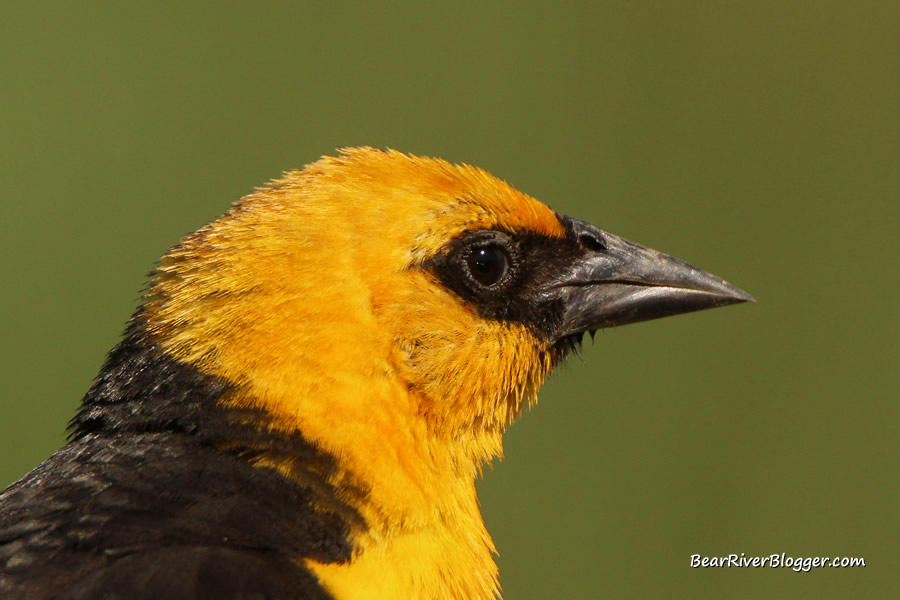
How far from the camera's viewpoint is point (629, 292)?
3121 millimetres

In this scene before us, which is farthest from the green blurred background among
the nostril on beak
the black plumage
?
Result: the black plumage

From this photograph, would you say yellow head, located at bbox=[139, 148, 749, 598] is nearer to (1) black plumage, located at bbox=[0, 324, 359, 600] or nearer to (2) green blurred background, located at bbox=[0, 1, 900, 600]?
(1) black plumage, located at bbox=[0, 324, 359, 600]

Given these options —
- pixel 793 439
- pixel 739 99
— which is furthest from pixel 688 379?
pixel 739 99

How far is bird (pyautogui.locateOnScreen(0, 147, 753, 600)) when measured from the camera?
2.35 metres

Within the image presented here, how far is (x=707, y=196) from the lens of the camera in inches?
251

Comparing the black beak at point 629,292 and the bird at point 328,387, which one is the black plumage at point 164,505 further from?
the black beak at point 629,292

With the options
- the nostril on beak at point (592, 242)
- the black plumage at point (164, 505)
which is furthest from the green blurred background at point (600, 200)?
the black plumage at point (164, 505)

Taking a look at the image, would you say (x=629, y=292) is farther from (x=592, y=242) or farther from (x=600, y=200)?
(x=600, y=200)

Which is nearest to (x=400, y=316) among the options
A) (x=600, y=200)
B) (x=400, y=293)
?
(x=400, y=293)

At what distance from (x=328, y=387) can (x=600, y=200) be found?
144 inches

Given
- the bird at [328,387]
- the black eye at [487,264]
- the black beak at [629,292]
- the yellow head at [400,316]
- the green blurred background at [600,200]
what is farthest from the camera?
the green blurred background at [600,200]

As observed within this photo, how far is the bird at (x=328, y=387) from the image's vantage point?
7.70 ft

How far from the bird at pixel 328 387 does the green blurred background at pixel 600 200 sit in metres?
2.50

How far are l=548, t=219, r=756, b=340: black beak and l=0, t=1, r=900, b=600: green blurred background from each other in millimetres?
2439
